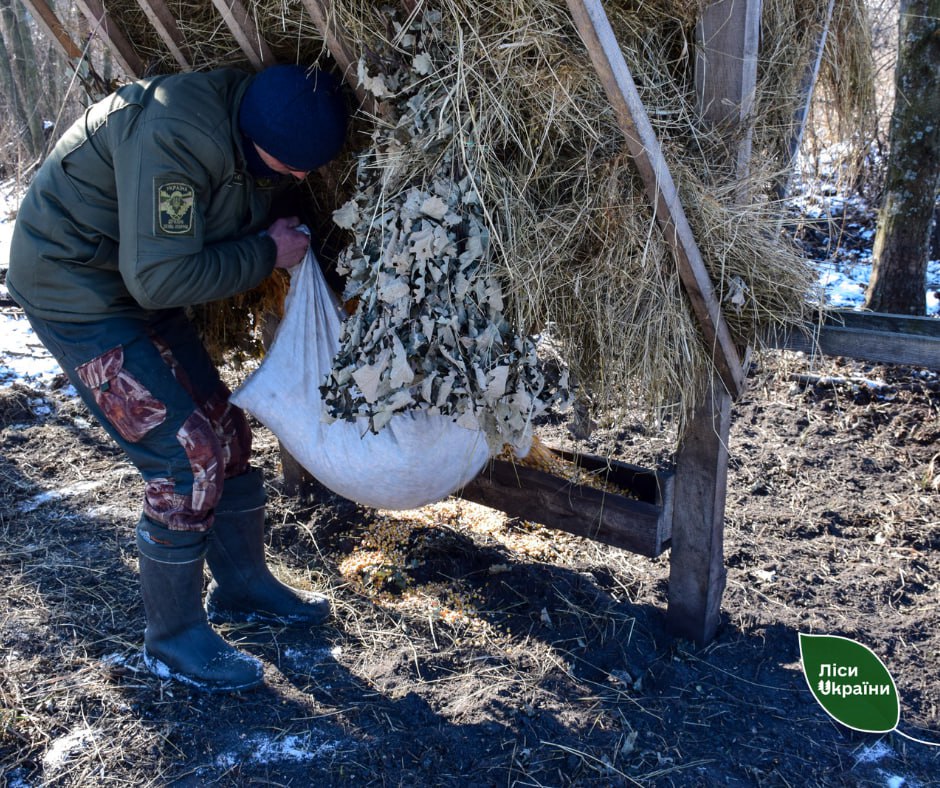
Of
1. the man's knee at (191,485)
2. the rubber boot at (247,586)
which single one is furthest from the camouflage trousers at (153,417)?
the rubber boot at (247,586)

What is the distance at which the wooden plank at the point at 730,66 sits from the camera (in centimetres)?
216

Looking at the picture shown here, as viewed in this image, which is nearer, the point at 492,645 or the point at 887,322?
the point at 887,322

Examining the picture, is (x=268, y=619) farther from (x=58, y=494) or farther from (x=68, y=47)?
(x=68, y=47)

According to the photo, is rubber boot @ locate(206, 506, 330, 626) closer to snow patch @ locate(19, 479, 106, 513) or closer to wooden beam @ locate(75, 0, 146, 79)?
snow patch @ locate(19, 479, 106, 513)

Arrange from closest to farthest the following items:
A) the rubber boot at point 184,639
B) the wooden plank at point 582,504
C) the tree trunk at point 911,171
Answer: the rubber boot at point 184,639, the wooden plank at point 582,504, the tree trunk at point 911,171

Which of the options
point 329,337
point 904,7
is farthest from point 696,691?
point 904,7

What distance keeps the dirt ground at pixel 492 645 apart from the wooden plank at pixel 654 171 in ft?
1.14

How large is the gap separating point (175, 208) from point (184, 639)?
1.37 m

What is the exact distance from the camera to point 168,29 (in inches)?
102

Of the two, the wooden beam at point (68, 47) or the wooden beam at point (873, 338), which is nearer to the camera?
the wooden beam at point (873, 338)

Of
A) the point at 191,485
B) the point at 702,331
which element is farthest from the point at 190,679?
the point at 702,331

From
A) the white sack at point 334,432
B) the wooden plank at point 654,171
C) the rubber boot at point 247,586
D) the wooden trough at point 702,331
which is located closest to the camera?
the wooden plank at point 654,171

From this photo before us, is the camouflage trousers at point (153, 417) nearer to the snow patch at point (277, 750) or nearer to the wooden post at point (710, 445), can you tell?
the snow patch at point (277, 750)

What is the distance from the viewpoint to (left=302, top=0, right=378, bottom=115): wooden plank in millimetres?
2188
